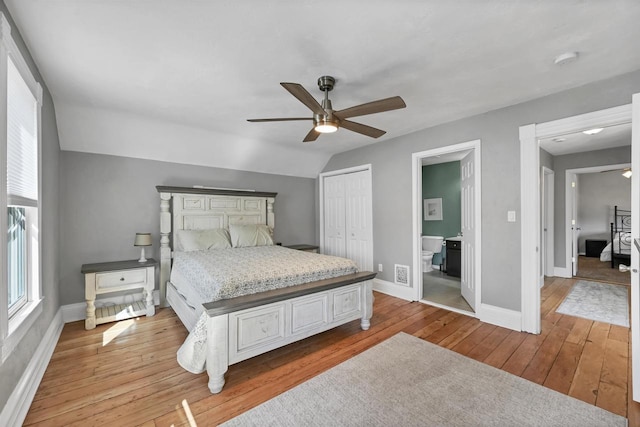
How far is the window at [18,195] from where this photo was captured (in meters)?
1.48

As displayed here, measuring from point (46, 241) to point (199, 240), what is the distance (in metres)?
1.56

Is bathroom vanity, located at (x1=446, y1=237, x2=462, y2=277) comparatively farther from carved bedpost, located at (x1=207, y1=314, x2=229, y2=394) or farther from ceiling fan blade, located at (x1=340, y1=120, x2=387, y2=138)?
carved bedpost, located at (x1=207, y1=314, x2=229, y2=394)

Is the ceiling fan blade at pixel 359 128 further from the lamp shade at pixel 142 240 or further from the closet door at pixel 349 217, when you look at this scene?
the lamp shade at pixel 142 240

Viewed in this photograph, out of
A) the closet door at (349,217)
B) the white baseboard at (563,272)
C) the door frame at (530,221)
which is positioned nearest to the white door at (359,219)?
the closet door at (349,217)

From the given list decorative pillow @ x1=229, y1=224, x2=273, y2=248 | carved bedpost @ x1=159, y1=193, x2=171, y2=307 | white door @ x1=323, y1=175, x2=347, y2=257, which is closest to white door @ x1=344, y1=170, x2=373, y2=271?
white door @ x1=323, y1=175, x2=347, y2=257

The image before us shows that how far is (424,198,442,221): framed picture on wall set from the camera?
6074mm

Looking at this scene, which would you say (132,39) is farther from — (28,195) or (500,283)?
(500,283)

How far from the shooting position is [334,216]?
5340mm

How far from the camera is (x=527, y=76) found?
241 cm

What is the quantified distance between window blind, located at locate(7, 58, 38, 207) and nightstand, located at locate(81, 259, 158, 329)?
1311mm

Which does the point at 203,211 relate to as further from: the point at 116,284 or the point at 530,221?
the point at 530,221

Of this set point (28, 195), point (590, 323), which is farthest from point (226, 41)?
point (590, 323)

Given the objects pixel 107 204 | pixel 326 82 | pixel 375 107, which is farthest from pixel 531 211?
pixel 107 204

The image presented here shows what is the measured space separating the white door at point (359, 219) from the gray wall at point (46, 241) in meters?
3.81
